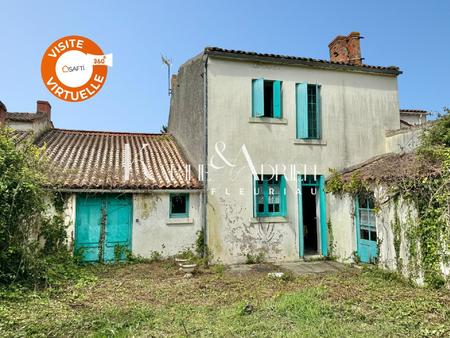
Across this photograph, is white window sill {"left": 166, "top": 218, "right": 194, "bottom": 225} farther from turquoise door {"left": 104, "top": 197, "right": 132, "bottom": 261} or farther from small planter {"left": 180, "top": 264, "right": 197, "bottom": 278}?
small planter {"left": 180, "top": 264, "right": 197, "bottom": 278}

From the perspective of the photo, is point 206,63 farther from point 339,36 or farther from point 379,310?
point 379,310

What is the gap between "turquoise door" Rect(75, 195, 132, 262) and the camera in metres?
10.1

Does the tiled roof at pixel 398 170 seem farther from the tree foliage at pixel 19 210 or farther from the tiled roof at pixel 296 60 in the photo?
the tree foliage at pixel 19 210

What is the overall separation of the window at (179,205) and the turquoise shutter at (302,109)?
16.4 ft

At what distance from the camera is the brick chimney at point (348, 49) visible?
13188mm

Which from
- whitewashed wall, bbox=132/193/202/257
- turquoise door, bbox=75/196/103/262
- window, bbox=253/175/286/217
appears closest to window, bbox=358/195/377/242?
window, bbox=253/175/286/217

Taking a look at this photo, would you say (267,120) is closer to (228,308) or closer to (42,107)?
(228,308)

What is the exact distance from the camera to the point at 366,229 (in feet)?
33.4

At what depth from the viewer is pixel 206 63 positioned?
10914 millimetres

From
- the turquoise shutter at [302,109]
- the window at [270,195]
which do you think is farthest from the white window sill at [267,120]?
the window at [270,195]

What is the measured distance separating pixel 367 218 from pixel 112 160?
9.84 metres

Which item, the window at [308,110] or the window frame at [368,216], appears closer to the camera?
the window frame at [368,216]

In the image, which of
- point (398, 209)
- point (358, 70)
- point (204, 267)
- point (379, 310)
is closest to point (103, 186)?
point (204, 267)

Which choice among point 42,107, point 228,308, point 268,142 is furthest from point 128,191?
point 42,107
